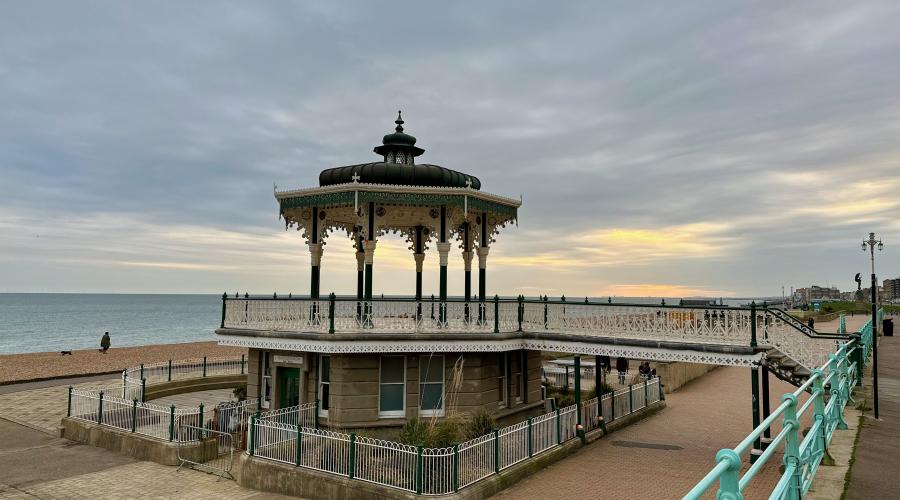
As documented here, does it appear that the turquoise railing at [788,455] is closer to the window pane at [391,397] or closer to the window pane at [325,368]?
the window pane at [391,397]

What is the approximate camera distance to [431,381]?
17859 millimetres

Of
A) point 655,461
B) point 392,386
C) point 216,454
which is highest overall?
point 392,386

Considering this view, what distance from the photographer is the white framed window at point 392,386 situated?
57.0 feet

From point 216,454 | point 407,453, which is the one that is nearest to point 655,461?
point 407,453

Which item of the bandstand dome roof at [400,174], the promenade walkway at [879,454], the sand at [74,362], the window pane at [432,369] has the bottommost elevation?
the sand at [74,362]

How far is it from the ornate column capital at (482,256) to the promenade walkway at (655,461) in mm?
7872

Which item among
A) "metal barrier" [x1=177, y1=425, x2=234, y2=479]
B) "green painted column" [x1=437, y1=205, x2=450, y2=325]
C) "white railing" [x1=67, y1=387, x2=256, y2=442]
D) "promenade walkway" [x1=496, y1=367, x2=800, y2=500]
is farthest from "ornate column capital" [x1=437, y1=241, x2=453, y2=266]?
"metal barrier" [x1=177, y1=425, x2=234, y2=479]

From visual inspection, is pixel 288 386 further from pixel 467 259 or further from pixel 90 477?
pixel 467 259

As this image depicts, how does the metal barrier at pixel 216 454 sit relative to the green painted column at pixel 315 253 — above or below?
below

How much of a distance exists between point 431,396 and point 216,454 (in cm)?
699

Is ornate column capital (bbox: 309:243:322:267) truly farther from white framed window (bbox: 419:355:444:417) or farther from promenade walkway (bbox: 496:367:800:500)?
promenade walkway (bbox: 496:367:800:500)

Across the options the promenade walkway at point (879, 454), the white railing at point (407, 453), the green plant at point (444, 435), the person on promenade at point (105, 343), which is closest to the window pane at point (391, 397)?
the green plant at point (444, 435)

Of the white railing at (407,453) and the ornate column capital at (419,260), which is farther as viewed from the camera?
the ornate column capital at (419,260)

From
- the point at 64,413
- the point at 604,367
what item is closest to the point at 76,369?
the point at 64,413
